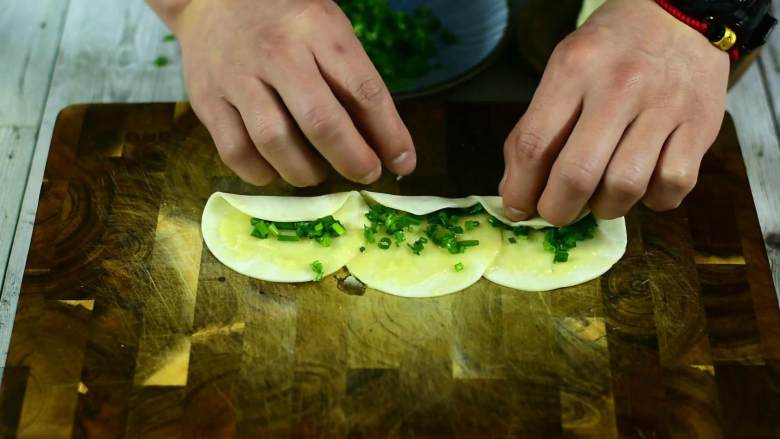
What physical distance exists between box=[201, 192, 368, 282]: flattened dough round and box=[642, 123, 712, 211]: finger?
99 centimetres

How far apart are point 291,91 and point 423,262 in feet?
2.46

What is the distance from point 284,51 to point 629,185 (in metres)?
1.05

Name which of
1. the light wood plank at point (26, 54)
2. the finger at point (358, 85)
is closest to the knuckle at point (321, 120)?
the finger at point (358, 85)

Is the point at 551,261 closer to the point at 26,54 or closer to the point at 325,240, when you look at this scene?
the point at 325,240

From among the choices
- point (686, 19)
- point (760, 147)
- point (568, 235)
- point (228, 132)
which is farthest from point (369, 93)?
point (760, 147)

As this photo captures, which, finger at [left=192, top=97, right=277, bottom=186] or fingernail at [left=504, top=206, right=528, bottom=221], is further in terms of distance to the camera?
fingernail at [left=504, top=206, right=528, bottom=221]

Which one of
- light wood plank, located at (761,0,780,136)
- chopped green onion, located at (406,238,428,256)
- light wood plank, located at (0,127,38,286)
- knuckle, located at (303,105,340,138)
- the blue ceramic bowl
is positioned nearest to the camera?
knuckle, located at (303,105,340,138)

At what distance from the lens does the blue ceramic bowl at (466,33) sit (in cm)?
303

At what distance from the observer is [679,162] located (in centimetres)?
204

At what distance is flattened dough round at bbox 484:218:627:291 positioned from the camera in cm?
236

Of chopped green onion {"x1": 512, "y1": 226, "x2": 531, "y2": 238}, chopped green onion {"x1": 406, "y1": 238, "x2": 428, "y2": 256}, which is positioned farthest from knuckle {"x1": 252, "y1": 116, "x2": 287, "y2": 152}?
chopped green onion {"x1": 512, "y1": 226, "x2": 531, "y2": 238}

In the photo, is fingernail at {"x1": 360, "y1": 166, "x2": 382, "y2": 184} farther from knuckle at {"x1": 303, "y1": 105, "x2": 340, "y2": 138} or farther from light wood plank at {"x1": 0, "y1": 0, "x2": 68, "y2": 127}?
light wood plank at {"x1": 0, "y1": 0, "x2": 68, "y2": 127}

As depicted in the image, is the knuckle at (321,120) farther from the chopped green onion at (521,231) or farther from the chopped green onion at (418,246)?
the chopped green onion at (521,231)

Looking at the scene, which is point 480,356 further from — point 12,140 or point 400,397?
point 12,140
